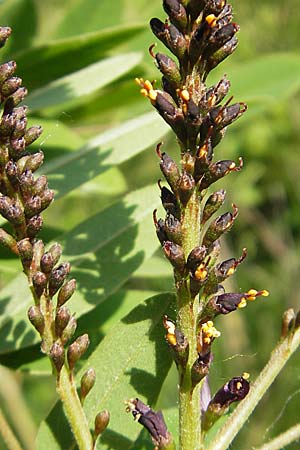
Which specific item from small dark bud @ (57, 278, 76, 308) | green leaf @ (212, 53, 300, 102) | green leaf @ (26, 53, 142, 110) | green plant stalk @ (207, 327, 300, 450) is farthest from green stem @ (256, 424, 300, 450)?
green leaf @ (212, 53, 300, 102)

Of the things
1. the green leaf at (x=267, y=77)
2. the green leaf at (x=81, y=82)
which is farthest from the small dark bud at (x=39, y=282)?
the green leaf at (x=267, y=77)


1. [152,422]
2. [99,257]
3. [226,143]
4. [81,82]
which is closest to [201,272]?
[152,422]

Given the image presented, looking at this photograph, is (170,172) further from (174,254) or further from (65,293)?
(65,293)

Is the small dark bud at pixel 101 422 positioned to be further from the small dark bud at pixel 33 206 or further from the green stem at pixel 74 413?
the small dark bud at pixel 33 206

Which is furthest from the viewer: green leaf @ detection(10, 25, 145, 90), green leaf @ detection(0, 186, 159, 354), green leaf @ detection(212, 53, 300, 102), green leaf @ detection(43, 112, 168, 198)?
green leaf @ detection(212, 53, 300, 102)

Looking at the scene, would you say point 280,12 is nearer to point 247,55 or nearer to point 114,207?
point 247,55

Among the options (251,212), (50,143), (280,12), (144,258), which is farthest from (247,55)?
(144,258)

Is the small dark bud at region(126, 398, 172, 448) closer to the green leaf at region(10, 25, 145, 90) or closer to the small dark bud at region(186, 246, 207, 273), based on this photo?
the small dark bud at region(186, 246, 207, 273)
